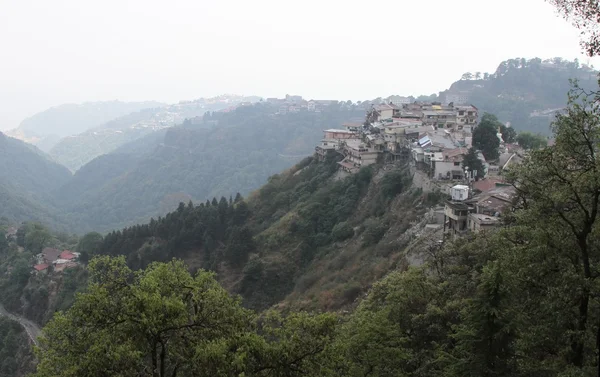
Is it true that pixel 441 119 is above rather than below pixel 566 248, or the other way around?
above

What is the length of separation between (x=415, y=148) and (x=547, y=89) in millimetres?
68117

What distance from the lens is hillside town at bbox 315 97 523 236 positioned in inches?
852

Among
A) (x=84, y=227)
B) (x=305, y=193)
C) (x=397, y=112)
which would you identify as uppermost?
(x=397, y=112)

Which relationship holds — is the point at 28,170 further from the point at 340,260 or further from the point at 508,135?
the point at 508,135

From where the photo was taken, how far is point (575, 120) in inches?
329

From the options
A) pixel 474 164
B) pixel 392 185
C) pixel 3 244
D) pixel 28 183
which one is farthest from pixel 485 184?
pixel 28 183

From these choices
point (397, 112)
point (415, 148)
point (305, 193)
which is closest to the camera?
point (415, 148)

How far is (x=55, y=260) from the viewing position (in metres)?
51.9

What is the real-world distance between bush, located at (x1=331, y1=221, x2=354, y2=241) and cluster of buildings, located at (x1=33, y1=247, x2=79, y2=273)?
27639 mm

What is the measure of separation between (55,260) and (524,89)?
78.9m

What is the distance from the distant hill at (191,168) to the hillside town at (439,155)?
54.1 m

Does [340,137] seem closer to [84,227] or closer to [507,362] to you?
[507,362]

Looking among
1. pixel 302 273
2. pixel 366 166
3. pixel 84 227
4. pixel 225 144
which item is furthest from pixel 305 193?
pixel 225 144

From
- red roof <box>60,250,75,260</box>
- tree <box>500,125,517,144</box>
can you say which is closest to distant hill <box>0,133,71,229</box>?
red roof <box>60,250,75,260</box>
